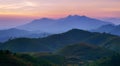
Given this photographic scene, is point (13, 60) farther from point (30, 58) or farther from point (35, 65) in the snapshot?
point (30, 58)

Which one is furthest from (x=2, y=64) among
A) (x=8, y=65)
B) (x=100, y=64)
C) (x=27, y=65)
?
(x=100, y=64)

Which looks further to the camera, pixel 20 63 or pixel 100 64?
pixel 100 64

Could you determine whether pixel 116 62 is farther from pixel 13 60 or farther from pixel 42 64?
pixel 13 60

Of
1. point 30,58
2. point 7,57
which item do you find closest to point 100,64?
point 30,58

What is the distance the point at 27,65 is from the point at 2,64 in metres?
13.2

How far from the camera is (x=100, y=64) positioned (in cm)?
16612

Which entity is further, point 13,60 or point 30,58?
point 30,58

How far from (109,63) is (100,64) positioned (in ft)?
18.4

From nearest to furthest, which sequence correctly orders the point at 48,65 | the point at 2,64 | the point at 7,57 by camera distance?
the point at 2,64, the point at 7,57, the point at 48,65

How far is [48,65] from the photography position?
541 ft

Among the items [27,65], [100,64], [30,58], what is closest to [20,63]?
[27,65]

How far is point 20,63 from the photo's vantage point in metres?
148

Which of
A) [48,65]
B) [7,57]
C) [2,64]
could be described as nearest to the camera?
[2,64]

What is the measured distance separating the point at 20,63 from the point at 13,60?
5333 mm
